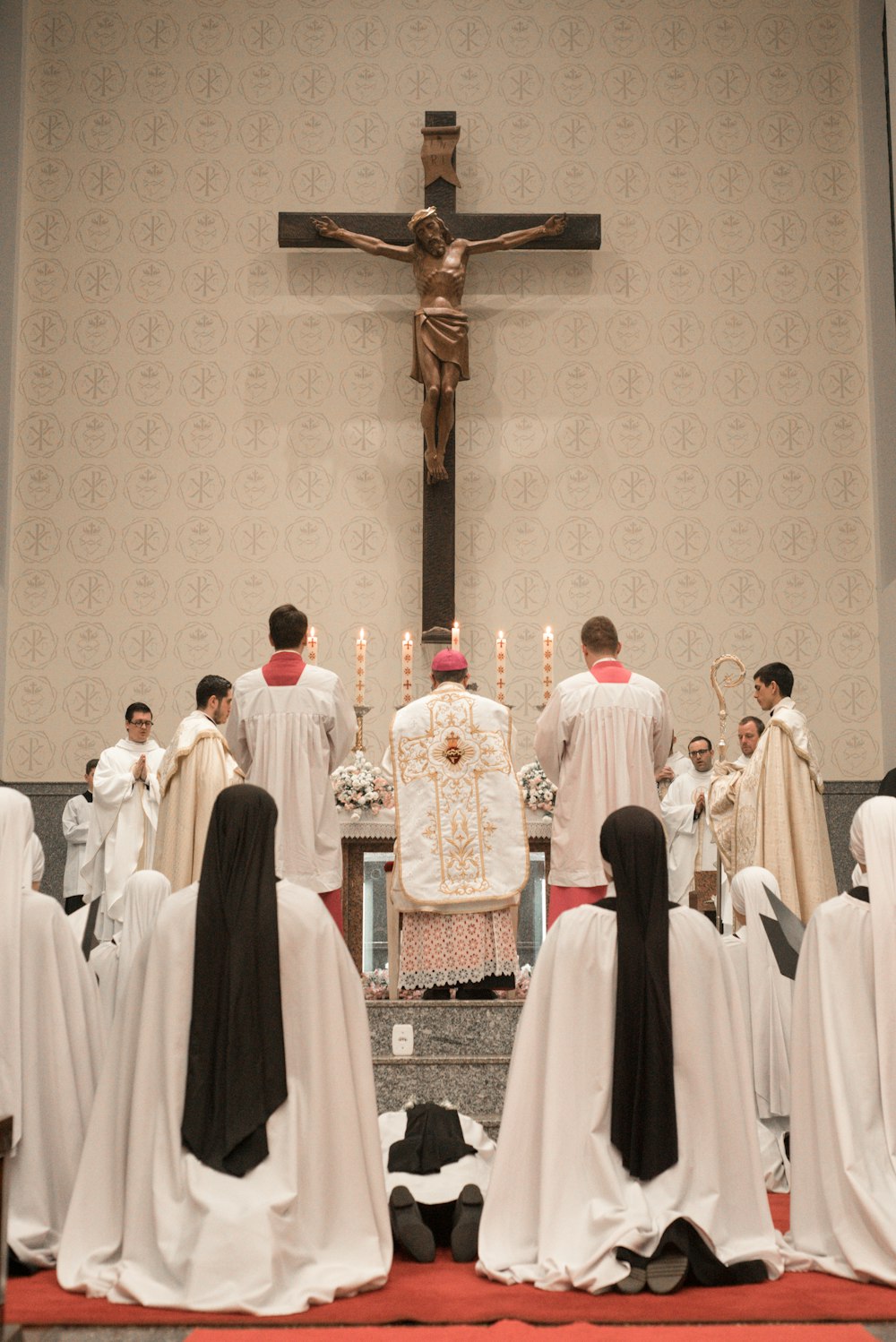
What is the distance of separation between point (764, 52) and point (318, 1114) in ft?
31.3

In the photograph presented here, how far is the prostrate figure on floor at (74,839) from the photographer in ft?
31.2

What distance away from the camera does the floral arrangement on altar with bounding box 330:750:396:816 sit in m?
7.63

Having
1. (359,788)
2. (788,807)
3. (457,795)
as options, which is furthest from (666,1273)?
(359,788)

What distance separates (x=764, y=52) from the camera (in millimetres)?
10914

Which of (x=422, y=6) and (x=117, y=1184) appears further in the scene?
(x=422, y=6)

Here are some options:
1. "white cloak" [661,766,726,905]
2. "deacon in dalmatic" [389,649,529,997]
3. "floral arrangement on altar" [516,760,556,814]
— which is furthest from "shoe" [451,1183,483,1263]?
"white cloak" [661,766,726,905]

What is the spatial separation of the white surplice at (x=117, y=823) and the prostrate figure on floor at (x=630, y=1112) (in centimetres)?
506

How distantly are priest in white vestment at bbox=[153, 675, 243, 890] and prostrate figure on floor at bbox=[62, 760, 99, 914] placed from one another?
2.43 m

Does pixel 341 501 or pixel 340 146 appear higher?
pixel 340 146

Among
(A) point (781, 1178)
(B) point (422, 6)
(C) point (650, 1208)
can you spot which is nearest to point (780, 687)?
(A) point (781, 1178)

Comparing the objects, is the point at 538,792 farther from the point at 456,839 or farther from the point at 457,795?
the point at 456,839

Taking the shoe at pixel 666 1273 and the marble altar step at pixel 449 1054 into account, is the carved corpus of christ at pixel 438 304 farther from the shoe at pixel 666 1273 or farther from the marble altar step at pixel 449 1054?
the shoe at pixel 666 1273

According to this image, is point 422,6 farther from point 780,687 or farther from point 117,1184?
point 117,1184

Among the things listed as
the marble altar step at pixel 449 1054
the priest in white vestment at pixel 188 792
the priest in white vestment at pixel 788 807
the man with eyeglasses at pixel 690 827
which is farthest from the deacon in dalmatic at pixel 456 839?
the man with eyeglasses at pixel 690 827
